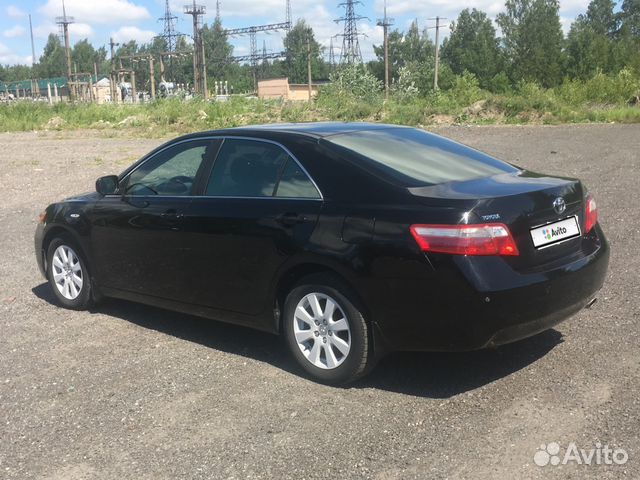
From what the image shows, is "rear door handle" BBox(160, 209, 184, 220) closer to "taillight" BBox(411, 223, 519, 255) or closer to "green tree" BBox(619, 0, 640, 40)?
"taillight" BBox(411, 223, 519, 255)

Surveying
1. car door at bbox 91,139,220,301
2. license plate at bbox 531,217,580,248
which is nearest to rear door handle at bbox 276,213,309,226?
car door at bbox 91,139,220,301

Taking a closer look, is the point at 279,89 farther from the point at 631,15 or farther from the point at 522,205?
the point at 522,205

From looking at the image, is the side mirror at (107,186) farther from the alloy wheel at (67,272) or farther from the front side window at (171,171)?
the alloy wheel at (67,272)

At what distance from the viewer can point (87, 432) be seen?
4.30 m

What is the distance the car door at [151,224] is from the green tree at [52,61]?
148m

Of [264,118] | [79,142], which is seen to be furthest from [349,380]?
[264,118]

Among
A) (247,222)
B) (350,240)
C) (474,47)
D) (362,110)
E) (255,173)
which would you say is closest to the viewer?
(350,240)

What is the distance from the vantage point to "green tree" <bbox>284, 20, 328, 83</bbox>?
11919cm

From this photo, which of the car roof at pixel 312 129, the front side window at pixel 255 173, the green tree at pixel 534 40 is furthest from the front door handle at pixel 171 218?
the green tree at pixel 534 40

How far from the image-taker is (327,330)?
481 cm

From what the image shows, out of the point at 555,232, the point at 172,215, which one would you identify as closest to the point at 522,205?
the point at 555,232

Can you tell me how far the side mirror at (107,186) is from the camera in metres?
6.34

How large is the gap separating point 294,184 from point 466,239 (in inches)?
52.8

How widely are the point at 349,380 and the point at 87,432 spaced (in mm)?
1590
